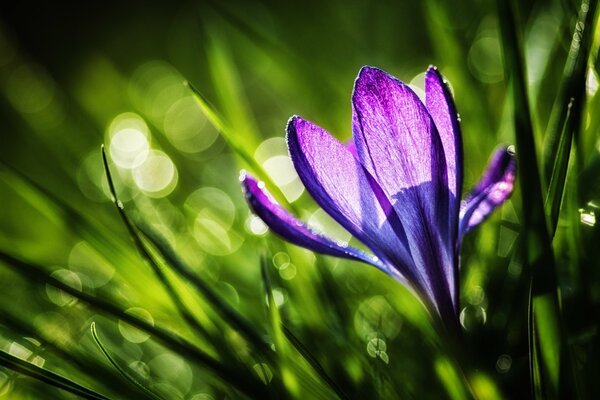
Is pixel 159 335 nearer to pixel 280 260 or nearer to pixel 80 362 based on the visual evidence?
pixel 80 362

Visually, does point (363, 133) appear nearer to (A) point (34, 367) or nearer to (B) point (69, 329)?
(A) point (34, 367)

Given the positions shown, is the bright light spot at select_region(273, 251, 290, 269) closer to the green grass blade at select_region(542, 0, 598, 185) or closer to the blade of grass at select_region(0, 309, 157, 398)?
the blade of grass at select_region(0, 309, 157, 398)

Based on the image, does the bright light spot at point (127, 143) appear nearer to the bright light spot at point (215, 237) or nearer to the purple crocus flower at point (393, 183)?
the bright light spot at point (215, 237)

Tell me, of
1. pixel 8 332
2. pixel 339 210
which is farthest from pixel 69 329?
pixel 339 210

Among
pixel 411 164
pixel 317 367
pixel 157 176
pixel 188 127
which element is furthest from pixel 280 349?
pixel 188 127

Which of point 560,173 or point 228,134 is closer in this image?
point 560,173

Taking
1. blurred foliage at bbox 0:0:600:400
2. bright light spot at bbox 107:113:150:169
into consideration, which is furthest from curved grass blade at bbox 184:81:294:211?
bright light spot at bbox 107:113:150:169
